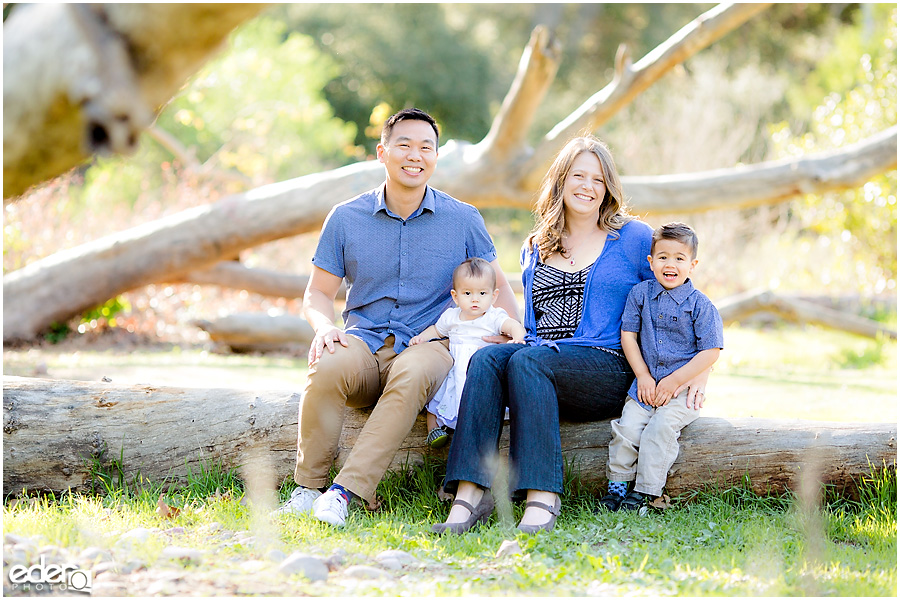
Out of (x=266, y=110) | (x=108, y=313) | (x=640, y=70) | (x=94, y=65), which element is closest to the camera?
(x=94, y=65)

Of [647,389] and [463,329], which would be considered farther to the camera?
[463,329]

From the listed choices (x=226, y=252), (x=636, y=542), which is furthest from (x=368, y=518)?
(x=226, y=252)

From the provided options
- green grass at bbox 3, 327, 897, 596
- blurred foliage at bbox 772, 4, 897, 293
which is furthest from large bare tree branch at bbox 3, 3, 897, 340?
green grass at bbox 3, 327, 897, 596

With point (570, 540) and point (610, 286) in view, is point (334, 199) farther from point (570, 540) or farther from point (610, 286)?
point (570, 540)

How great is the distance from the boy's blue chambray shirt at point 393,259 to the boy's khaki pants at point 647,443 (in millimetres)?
929

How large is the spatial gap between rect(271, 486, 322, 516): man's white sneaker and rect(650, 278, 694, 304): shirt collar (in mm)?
1533

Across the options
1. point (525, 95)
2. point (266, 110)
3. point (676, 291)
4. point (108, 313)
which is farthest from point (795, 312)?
point (266, 110)

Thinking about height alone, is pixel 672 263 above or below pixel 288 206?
below

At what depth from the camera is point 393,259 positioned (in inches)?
143

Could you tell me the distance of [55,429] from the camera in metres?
3.58

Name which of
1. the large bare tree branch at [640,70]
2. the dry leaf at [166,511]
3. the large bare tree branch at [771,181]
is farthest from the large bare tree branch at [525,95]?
the dry leaf at [166,511]

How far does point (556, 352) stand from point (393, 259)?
818 mm

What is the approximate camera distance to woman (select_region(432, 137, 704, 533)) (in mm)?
3090

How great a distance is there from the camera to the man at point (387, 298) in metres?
3.28
